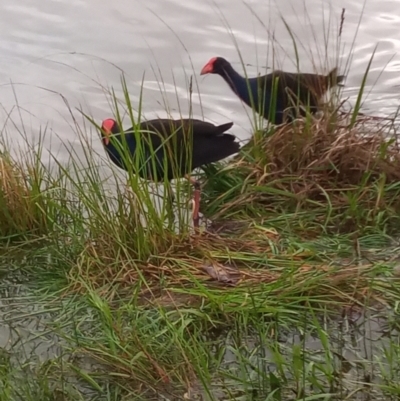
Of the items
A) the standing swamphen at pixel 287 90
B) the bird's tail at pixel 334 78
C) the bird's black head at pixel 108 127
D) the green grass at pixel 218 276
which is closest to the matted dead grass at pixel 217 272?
the green grass at pixel 218 276

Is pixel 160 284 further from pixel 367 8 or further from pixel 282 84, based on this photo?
pixel 367 8

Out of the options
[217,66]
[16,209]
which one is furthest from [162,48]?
[16,209]

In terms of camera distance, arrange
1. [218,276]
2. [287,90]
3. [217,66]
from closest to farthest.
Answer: [218,276], [287,90], [217,66]

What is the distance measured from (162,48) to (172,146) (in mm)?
2433

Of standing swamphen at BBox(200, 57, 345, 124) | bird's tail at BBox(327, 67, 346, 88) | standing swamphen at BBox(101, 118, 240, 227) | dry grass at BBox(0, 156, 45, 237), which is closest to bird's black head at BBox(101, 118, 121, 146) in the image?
standing swamphen at BBox(101, 118, 240, 227)

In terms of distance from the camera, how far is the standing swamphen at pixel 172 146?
330cm

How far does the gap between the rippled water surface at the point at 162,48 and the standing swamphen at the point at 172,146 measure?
1026 millimetres

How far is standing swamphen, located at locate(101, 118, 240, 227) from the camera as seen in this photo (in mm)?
3303

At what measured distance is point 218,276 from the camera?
9.89 feet

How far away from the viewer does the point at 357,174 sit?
12.1ft

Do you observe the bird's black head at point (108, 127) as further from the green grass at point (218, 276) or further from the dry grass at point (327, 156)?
the dry grass at point (327, 156)

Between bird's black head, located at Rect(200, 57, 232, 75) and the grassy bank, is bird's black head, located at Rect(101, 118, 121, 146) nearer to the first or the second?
the grassy bank

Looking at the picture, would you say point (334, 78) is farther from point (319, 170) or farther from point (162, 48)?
point (162, 48)

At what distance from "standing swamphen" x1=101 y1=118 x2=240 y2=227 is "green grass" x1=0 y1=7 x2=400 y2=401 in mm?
81
